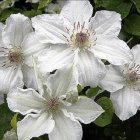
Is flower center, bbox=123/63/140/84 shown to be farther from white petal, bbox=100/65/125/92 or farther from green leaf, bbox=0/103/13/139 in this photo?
green leaf, bbox=0/103/13/139

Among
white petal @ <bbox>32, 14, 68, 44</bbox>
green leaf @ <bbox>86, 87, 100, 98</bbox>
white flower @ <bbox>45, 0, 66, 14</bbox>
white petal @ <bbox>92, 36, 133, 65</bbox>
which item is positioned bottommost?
green leaf @ <bbox>86, 87, 100, 98</bbox>

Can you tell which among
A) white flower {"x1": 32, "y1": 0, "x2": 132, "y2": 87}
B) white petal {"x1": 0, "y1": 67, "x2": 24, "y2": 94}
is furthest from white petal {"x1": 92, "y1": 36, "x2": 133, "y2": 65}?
white petal {"x1": 0, "y1": 67, "x2": 24, "y2": 94}

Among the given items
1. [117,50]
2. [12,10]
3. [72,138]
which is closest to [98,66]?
[117,50]

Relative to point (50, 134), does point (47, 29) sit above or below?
above

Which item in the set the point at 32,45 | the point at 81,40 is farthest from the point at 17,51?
the point at 81,40

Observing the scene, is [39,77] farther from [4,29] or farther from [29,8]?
[29,8]

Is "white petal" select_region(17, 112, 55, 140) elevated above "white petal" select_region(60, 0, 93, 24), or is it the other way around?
"white petal" select_region(60, 0, 93, 24)
